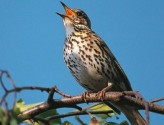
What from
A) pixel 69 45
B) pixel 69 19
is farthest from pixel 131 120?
pixel 69 19

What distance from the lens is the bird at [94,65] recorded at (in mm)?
6000

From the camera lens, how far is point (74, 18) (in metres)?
7.30

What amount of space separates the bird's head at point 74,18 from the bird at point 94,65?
0.40 m

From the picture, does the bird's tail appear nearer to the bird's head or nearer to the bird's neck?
the bird's neck

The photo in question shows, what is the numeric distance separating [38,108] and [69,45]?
8.44 ft

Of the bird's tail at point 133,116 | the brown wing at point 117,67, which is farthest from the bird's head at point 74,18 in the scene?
the bird's tail at point 133,116

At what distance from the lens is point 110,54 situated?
643 centimetres

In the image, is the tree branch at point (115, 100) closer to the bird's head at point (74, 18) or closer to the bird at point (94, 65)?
the bird at point (94, 65)

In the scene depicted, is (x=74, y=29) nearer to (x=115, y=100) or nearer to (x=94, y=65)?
(x=94, y=65)

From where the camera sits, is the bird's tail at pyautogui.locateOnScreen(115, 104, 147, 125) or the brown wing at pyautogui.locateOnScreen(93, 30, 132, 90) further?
the brown wing at pyautogui.locateOnScreen(93, 30, 132, 90)

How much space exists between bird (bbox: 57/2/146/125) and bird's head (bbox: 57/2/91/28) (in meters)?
0.40

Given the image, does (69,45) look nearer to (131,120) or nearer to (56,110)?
(131,120)

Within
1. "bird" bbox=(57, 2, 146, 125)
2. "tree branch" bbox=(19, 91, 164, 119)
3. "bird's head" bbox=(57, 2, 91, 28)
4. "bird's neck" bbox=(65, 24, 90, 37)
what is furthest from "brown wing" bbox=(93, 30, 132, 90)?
"tree branch" bbox=(19, 91, 164, 119)

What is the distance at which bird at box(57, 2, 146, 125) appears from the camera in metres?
6.00
